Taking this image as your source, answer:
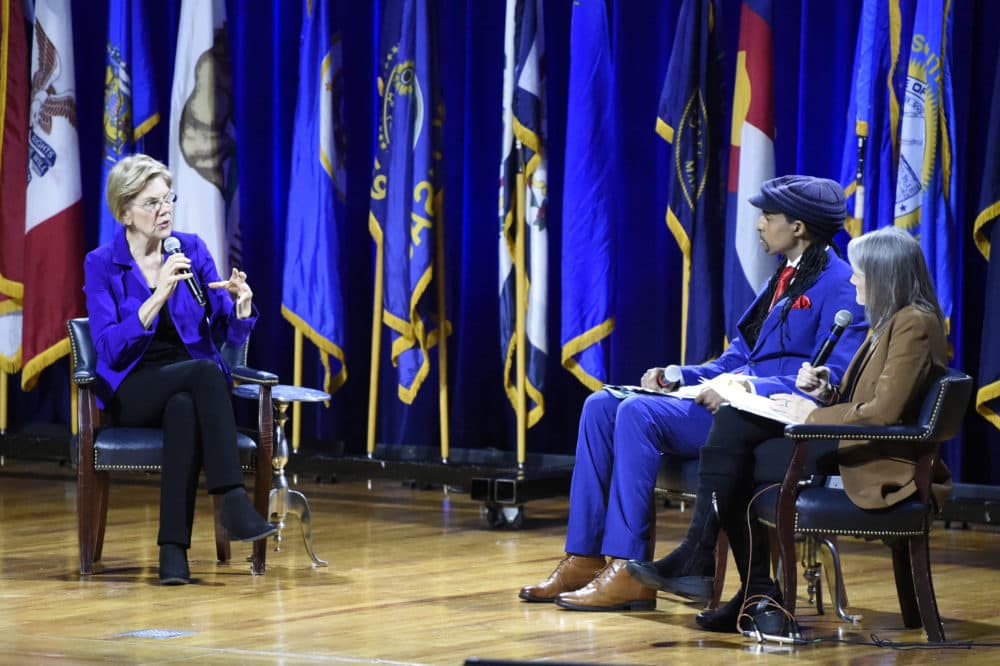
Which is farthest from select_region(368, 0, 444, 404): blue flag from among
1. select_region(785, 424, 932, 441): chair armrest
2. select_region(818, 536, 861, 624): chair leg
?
select_region(785, 424, 932, 441): chair armrest

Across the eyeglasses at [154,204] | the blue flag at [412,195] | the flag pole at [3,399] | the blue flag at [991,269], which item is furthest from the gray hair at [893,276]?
the flag pole at [3,399]

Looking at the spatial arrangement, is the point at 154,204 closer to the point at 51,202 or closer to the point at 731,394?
the point at 731,394

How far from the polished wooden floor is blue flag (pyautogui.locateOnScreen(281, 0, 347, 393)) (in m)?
1.05

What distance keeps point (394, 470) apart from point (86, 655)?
3.20m

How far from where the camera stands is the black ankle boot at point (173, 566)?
14.8ft

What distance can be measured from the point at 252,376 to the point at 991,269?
8.31 ft

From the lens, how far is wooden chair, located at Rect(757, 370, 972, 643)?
3570mm

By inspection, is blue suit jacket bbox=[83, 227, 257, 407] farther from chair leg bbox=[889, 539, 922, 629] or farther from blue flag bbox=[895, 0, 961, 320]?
blue flag bbox=[895, 0, 961, 320]

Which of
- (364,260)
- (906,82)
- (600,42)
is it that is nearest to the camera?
(906,82)

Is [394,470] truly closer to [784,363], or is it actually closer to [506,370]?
[506,370]

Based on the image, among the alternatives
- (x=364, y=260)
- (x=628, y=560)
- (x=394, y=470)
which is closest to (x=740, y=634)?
(x=628, y=560)

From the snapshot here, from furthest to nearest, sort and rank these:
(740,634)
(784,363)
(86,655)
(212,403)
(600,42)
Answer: (600,42)
(212,403)
(784,363)
(740,634)
(86,655)

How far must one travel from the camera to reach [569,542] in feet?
13.8

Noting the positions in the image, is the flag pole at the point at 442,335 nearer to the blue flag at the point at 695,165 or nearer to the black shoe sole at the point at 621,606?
the blue flag at the point at 695,165
